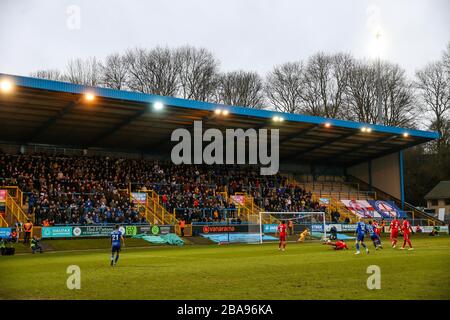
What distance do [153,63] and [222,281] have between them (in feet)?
176

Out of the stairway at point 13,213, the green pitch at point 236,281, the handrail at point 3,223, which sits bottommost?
the green pitch at point 236,281

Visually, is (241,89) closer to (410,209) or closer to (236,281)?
(410,209)

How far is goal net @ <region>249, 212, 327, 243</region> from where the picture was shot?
146 feet

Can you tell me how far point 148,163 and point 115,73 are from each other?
18.6 m

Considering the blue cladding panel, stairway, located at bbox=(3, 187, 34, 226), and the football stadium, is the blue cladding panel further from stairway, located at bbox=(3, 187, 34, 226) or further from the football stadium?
stairway, located at bbox=(3, 187, 34, 226)

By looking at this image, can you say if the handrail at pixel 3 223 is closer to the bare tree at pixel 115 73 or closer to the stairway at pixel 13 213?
the stairway at pixel 13 213

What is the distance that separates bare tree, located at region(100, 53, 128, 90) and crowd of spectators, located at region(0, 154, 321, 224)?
16333 mm

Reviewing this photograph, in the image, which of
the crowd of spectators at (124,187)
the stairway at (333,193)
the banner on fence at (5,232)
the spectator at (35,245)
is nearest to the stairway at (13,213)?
the crowd of spectators at (124,187)

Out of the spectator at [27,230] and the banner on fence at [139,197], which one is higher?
the banner on fence at [139,197]

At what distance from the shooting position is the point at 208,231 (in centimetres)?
4250

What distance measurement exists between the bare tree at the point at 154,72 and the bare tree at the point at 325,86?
19.2 meters

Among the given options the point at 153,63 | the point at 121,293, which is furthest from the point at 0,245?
the point at 153,63

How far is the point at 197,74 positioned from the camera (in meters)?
67.7

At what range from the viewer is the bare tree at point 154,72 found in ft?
213
